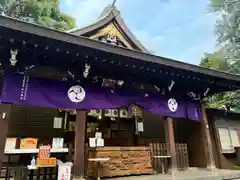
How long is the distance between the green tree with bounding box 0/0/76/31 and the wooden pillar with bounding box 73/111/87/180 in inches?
433

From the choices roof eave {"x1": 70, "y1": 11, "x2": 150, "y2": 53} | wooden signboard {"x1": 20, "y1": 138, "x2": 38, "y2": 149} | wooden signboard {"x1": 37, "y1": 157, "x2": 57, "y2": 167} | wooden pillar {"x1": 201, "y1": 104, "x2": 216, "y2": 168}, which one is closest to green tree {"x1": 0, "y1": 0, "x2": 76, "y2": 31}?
roof eave {"x1": 70, "y1": 11, "x2": 150, "y2": 53}

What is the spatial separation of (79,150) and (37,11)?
1251cm

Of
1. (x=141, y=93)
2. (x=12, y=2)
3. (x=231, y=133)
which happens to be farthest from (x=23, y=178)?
(x=12, y=2)

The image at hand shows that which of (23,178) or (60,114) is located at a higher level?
(60,114)

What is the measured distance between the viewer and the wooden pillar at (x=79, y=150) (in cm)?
474

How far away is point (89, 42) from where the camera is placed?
14.9 feet

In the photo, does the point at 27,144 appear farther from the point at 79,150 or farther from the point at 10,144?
the point at 79,150

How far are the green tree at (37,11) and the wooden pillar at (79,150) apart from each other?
11.0m

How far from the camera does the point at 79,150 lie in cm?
490

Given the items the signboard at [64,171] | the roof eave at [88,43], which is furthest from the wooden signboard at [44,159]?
the roof eave at [88,43]

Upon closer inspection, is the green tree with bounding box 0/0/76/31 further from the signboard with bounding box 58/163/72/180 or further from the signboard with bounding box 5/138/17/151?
the signboard with bounding box 58/163/72/180

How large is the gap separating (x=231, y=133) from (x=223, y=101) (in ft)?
7.41

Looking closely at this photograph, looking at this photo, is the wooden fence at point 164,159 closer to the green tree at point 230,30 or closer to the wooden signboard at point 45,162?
the wooden signboard at point 45,162

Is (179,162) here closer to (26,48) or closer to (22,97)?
(22,97)
